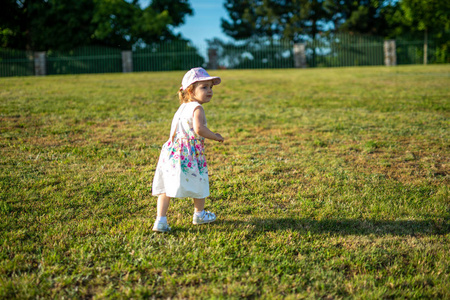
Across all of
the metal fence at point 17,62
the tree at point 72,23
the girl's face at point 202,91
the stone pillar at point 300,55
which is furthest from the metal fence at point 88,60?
the girl's face at point 202,91

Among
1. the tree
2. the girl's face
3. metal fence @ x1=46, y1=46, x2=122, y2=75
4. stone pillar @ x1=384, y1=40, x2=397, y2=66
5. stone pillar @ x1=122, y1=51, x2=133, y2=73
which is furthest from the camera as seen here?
the tree

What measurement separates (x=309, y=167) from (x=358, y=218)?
1.58 metres

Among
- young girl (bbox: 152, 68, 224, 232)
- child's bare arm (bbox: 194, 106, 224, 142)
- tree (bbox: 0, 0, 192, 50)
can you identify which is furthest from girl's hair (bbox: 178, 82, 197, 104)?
tree (bbox: 0, 0, 192, 50)

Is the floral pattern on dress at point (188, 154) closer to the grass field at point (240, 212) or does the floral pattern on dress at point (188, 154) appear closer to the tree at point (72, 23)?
the grass field at point (240, 212)

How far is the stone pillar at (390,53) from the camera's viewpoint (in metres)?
27.7

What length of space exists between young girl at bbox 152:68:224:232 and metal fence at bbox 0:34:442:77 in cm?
2530

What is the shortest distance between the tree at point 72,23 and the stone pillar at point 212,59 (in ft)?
20.8

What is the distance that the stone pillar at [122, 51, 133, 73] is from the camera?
26750 millimetres

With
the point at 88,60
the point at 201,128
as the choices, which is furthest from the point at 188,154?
the point at 88,60

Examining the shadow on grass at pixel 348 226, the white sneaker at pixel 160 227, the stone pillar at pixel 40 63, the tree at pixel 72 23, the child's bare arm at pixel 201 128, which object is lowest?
the shadow on grass at pixel 348 226

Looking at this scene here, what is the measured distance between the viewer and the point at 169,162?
10.6 ft

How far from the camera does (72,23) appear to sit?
100 feet

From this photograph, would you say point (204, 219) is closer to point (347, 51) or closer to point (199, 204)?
point (199, 204)

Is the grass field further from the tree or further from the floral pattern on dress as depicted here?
the tree
